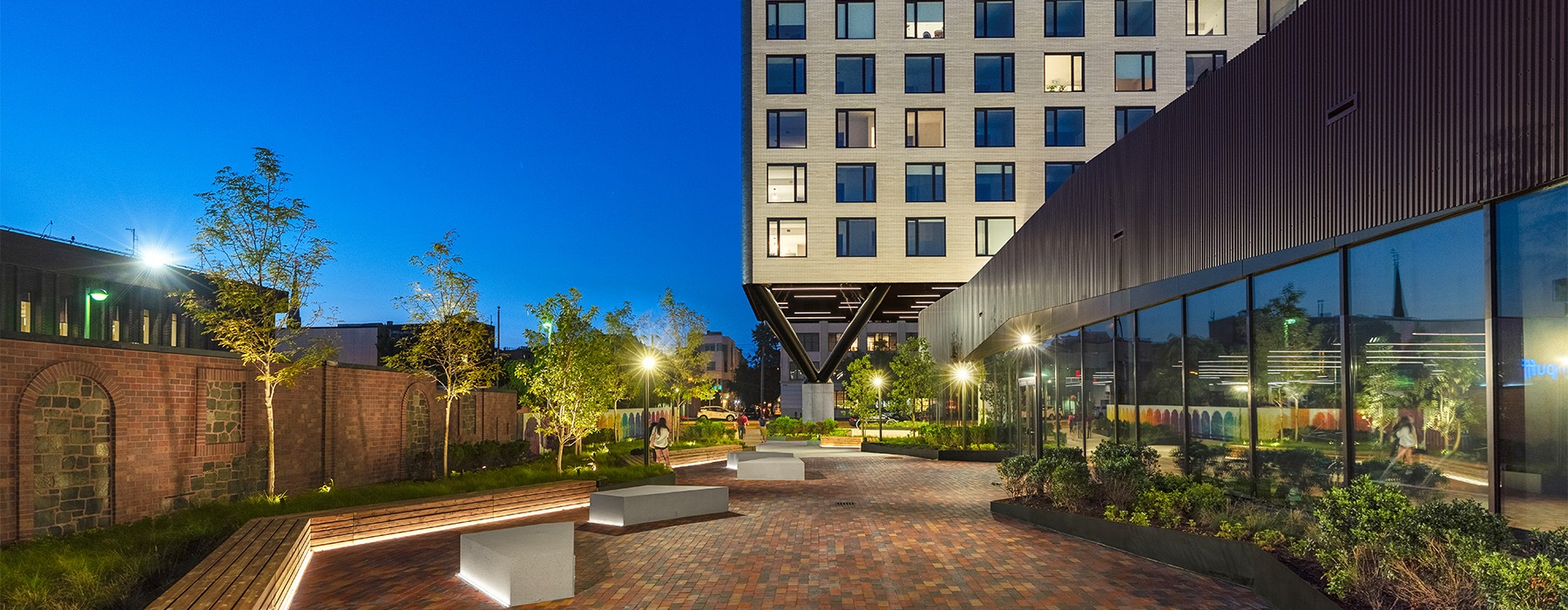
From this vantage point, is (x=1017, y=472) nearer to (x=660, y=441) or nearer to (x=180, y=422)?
(x=660, y=441)

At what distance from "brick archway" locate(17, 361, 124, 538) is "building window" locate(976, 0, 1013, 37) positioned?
3328 cm

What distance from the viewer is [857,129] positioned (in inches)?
1454

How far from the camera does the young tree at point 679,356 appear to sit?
4088 centimetres

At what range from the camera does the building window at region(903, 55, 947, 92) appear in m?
36.9

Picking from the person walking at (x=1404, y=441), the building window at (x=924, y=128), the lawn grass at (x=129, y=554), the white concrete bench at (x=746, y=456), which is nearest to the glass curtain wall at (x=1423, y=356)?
the person walking at (x=1404, y=441)

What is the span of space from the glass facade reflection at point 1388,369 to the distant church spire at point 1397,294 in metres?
0.02

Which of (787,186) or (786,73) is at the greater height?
(786,73)

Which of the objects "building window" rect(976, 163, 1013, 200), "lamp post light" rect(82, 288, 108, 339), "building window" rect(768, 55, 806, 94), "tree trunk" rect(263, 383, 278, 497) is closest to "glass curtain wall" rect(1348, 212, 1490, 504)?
"tree trunk" rect(263, 383, 278, 497)

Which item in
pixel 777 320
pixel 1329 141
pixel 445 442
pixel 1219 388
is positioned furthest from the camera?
pixel 777 320

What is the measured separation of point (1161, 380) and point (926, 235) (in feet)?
69.7

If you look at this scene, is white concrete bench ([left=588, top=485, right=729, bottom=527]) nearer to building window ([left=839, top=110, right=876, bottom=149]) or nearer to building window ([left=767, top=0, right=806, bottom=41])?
building window ([left=839, top=110, right=876, bottom=149])

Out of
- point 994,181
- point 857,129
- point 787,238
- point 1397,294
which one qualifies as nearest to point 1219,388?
point 1397,294

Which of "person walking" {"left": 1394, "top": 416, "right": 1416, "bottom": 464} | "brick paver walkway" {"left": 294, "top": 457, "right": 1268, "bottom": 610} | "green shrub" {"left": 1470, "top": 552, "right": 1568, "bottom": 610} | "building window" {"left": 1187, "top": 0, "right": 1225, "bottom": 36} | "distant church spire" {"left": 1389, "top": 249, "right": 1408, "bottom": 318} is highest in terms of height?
"building window" {"left": 1187, "top": 0, "right": 1225, "bottom": 36}

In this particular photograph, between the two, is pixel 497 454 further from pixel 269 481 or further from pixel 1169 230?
pixel 1169 230
